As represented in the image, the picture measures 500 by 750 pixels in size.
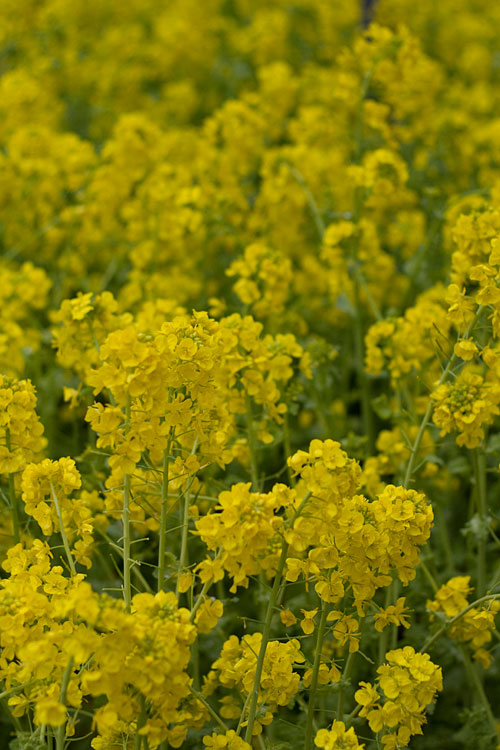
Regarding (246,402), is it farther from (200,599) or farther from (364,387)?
(364,387)

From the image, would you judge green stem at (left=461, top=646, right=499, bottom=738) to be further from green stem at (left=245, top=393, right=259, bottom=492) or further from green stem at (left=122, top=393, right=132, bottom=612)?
green stem at (left=122, top=393, right=132, bottom=612)

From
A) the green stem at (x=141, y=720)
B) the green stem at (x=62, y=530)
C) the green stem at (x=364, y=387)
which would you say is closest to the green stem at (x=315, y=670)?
the green stem at (x=141, y=720)

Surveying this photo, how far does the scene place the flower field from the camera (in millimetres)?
1833

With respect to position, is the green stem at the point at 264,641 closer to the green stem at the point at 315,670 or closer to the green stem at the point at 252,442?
the green stem at the point at 315,670

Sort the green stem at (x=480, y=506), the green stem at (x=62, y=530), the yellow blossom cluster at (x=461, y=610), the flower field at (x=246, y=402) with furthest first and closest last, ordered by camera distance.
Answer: the green stem at (x=480, y=506) < the yellow blossom cluster at (x=461, y=610) < the green stem at (x=62, y=530) < the flower field at (x=246, y=402)

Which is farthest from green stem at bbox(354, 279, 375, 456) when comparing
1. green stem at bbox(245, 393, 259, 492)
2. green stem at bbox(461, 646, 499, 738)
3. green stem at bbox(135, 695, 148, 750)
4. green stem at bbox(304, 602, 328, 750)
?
green stem at bbox(135, 695, 148, 750)

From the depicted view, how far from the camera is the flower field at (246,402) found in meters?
1.83

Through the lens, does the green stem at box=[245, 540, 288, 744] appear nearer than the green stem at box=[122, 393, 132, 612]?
Yes

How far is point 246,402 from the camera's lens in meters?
2.49

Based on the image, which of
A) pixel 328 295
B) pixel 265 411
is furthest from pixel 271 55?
pixel 265 411

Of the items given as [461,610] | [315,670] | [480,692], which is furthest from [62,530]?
[480,692]

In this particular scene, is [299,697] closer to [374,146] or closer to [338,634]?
[338,634]

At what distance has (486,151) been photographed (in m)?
4.70

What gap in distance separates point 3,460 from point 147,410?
20.6 inches
